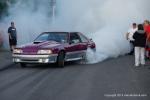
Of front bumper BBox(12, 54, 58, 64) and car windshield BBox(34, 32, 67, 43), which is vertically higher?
car windshield BBox(34, 32, 67, 43)

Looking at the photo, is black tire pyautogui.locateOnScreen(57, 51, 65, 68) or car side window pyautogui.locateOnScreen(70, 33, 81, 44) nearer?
black tire pyautogui.locateOnScreen(57, 51, 65, 68)

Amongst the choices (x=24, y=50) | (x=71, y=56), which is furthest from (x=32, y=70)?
(x=71, y=56)

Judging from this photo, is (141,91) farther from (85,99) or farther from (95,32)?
(95,32)

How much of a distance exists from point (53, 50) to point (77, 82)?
377 cm

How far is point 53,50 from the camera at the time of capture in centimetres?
1688

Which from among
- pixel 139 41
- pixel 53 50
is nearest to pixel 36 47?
pixel 53 50

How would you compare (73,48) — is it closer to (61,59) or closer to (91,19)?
(61,59)

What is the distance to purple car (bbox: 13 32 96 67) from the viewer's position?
16859 mm

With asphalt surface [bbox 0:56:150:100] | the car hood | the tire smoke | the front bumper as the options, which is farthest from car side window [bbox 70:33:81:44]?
the front bumper

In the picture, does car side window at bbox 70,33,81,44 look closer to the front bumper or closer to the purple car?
the purple car

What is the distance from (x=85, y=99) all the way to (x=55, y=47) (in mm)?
6682

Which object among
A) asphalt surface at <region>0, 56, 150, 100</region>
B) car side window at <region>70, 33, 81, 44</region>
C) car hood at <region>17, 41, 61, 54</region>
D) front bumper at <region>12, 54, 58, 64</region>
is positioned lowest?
asphalt surface at <region>0, 56, 150, 100</region>

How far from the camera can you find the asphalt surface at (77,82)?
36.3 feet

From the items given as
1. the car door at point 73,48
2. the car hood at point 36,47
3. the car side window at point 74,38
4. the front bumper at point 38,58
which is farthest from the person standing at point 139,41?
the front bumper at point 38,58
